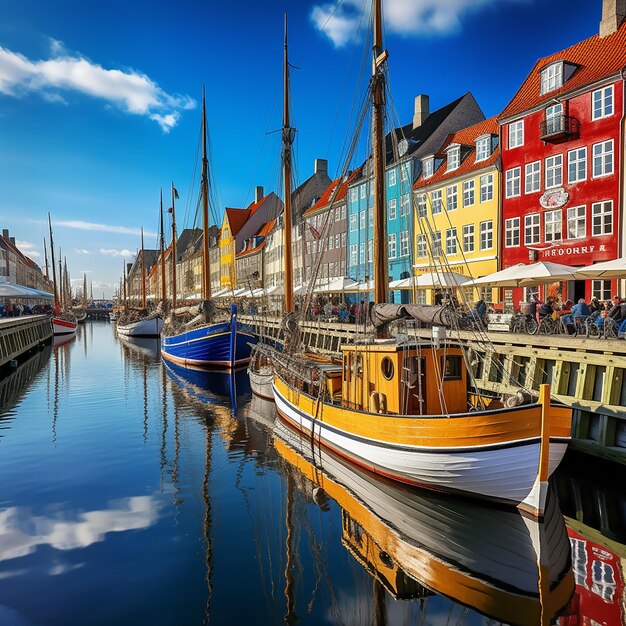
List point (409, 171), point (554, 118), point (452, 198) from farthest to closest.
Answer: point (409, 171)
point (452, 198)
point (554, 118)

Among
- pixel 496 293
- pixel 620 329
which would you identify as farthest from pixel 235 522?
pixel 496 293

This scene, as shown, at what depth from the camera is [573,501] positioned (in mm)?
11961

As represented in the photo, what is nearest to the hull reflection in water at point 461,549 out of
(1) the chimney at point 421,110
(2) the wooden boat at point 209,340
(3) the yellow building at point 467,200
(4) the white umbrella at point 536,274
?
(4) the white umbrella at point 536,274

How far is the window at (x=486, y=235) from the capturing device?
108ft

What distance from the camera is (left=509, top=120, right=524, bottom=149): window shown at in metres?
30.7

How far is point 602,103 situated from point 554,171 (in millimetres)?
3885

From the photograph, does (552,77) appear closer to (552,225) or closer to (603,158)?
(603,158)

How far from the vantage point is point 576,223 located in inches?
1067

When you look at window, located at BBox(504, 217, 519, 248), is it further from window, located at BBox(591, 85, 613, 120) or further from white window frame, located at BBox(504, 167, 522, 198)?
window, located at BBox(591, 85, 613, 120)

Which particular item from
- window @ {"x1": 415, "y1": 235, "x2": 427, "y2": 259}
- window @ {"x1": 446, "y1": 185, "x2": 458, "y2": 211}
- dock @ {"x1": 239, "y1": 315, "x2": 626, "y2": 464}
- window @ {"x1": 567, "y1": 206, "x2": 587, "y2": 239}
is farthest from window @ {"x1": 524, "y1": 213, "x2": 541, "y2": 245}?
dock @ {"x1": 239, "y1": 315, "x2": 626, "y2": 464}

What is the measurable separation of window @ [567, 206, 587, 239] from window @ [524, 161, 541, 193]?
2.89 metres

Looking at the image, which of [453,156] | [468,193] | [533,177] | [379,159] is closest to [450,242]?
[468,193]

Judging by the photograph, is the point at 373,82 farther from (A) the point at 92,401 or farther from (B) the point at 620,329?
(A) the point at 92,401

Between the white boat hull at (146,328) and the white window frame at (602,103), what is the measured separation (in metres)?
48.0
